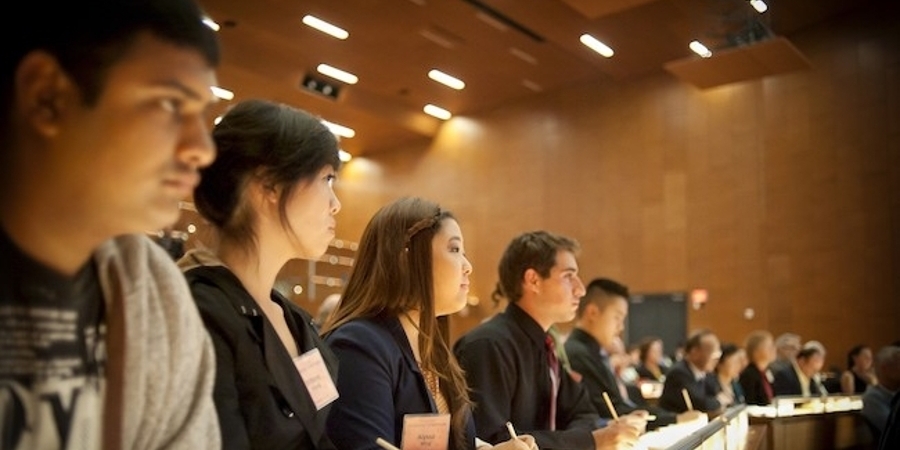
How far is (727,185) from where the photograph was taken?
466 inches

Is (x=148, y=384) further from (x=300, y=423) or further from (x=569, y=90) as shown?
(x=569, y=90)

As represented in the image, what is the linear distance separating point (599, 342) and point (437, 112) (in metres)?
10.1

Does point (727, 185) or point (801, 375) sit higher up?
point (727, 185)

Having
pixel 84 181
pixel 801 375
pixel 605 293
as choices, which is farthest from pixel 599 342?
pixel 801 375

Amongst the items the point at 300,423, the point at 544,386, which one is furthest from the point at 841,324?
the point at 300,423

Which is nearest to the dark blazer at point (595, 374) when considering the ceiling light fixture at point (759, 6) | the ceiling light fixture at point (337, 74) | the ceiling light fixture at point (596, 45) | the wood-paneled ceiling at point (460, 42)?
the wood-paneled ceiling at point (460, 42)

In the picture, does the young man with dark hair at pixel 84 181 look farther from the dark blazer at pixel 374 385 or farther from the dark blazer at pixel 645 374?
the dark blazer at pixel 645 374

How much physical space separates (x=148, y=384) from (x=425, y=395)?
46.6 inches

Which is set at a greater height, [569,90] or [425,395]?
[569,90]

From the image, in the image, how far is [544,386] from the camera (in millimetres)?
2980

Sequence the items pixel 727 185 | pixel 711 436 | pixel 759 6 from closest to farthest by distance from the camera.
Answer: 1. pixel 711 436
2. pixel 759 6
3. pixel 727 185

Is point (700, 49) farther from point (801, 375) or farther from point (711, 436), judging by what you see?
point (711, 436)

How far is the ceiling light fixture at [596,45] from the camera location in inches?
430

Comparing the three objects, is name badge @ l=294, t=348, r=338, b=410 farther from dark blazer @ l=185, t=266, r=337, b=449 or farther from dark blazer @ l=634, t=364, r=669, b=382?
dark blazer @ l=634, t=364, r=669, b=382
